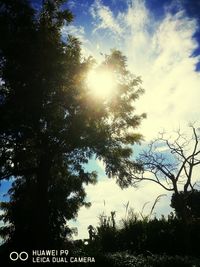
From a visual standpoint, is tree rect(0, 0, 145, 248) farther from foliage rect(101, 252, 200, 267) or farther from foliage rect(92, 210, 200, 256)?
foliage rect(101, 252, 200, 267)

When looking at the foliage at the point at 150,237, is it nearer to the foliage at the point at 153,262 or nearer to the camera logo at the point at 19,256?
the camera logo at the point at 19,256

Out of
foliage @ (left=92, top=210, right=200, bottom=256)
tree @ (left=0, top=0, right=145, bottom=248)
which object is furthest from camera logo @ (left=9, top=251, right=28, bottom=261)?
foliage @ (left=92, top=210, right=200, bottom=256)

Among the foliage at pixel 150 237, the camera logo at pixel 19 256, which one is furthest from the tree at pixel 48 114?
the foliage at pixel 150 237

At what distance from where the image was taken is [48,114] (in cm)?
1311

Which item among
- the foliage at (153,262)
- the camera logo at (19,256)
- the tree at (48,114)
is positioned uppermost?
the tree at (48,114)

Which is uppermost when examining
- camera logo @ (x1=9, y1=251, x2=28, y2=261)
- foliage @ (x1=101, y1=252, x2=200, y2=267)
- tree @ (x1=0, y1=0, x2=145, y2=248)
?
tree @ (x1=0, y1=0, x2=145, y2=248)

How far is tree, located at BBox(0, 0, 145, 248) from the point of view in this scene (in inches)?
507

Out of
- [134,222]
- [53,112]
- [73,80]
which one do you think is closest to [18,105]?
[53,112]

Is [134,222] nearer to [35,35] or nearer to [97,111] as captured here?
[97,111]

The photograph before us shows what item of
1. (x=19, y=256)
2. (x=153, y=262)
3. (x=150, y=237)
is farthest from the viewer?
(x=150, y=237)

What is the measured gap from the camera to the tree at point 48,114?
1288 centimetres

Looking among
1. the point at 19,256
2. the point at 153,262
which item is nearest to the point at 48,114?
the point at 19,256

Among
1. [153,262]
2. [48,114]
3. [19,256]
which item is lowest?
[153,262]

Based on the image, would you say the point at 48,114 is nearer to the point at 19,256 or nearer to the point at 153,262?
the point at 19,256
